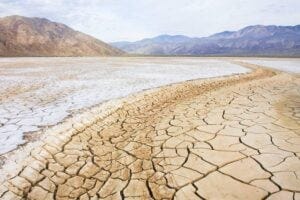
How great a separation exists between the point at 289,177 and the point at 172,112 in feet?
10.3

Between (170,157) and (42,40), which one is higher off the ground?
(170,157)

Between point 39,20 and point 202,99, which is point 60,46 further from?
point 202,99

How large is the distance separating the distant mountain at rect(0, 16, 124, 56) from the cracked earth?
63.3 meters

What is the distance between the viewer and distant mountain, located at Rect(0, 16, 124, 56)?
68125mm

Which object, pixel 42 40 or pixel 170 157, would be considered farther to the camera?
pixel 42 40

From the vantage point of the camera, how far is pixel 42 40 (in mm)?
75875

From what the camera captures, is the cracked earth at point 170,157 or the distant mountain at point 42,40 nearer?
the cracked earth at point 170,157

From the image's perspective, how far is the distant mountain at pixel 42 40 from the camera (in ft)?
224

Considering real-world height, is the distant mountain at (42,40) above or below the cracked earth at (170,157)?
below

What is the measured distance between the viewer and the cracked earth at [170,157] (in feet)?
9.64

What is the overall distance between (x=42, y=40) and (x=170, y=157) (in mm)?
77684

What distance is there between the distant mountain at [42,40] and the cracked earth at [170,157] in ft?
208

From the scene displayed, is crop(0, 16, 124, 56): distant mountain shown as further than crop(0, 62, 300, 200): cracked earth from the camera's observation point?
Yes

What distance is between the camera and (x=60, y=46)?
7681 centimetres
